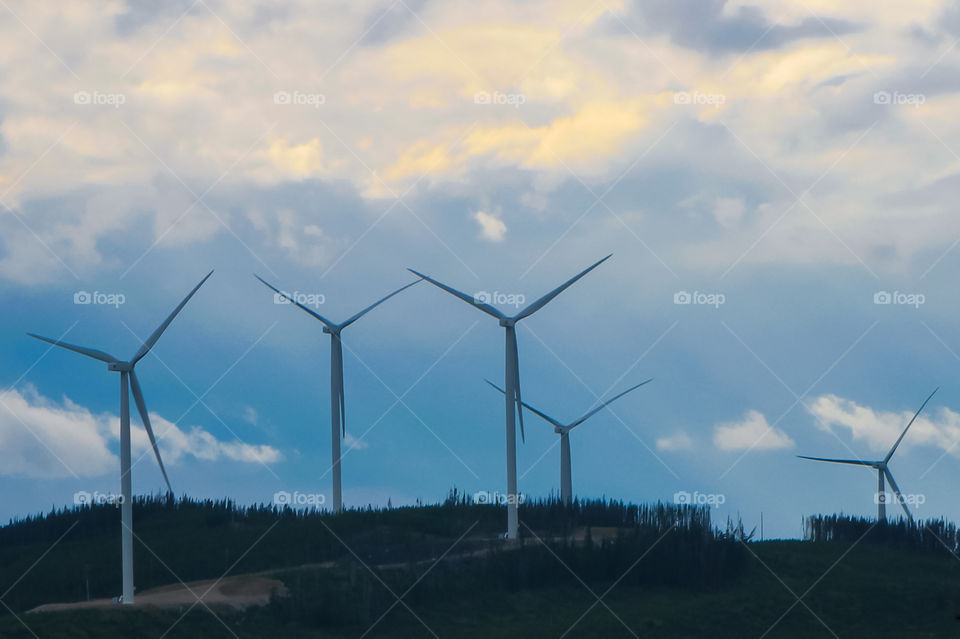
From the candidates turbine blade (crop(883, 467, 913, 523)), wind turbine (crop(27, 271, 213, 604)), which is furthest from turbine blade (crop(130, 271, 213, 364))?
turbine blade (crop(883, 467, 913, 523))

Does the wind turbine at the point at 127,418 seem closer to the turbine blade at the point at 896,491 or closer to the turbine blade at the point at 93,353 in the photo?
the turbine blade at the point at 93,353

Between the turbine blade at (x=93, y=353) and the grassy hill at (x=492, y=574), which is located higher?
the turbine blade at (x=93, y=353)

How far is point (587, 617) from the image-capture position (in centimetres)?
4088

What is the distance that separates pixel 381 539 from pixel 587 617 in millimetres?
11849

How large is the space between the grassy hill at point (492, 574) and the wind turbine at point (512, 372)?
183 centimetres

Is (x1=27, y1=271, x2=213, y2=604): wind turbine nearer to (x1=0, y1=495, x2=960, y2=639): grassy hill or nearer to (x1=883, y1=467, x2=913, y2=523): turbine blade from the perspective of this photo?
(x1=0, y1=495, x2=960, y2=639): grassy hill

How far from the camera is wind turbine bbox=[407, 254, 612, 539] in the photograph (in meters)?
47.0

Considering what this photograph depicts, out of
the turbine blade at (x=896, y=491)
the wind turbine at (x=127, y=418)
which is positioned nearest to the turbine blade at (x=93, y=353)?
the wind turbine at (x=127, y=418)

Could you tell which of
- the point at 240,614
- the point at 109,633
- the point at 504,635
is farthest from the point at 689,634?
the point at 109,633

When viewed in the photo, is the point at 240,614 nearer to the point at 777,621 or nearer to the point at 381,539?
the point at 381,539

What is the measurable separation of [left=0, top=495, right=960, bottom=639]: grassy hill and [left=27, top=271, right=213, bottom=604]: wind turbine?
8.08ft

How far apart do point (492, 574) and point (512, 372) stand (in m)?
8.28

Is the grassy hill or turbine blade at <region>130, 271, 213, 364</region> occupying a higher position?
turbine blade at <region>130, 271, 213, 364</region>

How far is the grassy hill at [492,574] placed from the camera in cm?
3909
